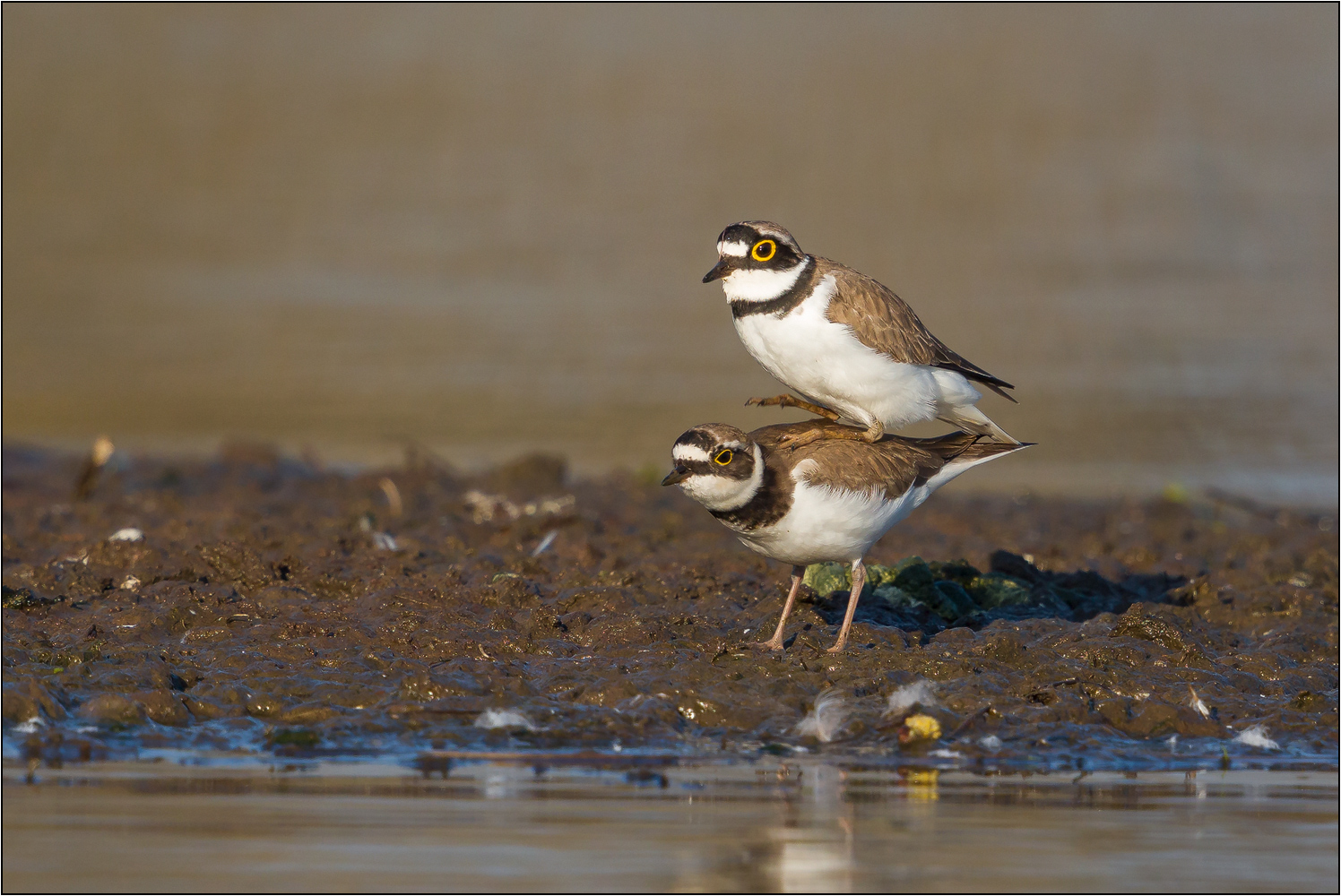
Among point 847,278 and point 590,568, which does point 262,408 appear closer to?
point 590,568

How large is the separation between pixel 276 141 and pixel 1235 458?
26.6 meters

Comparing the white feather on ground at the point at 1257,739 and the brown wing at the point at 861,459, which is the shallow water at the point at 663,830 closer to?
the white feather on ground at the point at 1257,739

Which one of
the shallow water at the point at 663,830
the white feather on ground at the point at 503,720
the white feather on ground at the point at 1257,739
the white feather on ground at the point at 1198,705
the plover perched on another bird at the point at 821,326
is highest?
the plover perched on another bird at the point at 821,326

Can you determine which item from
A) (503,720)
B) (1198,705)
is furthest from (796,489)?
(1198,705)

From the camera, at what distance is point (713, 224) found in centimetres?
3394

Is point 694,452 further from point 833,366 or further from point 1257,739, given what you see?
point 1257,739

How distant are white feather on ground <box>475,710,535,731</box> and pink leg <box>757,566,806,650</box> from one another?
167 centimetres

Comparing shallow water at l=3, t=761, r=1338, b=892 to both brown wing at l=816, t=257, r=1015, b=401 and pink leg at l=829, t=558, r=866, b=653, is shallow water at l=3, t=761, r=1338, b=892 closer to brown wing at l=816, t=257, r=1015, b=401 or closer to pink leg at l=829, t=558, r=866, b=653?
pink leg at l=829, t=558, r=866, b=653

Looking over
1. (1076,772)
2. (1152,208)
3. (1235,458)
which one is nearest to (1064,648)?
(1076,772)

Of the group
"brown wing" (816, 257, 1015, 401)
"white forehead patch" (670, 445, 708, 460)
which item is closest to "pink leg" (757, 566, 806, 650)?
"white forehead patch" (670, 445, 708, 460)

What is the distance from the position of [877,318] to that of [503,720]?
293cm

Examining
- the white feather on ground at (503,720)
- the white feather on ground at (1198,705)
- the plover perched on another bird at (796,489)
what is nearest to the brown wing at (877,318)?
the plover perched on another bird at (796,489)

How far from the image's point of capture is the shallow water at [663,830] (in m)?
6.29

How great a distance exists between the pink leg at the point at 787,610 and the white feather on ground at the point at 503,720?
167 cm
